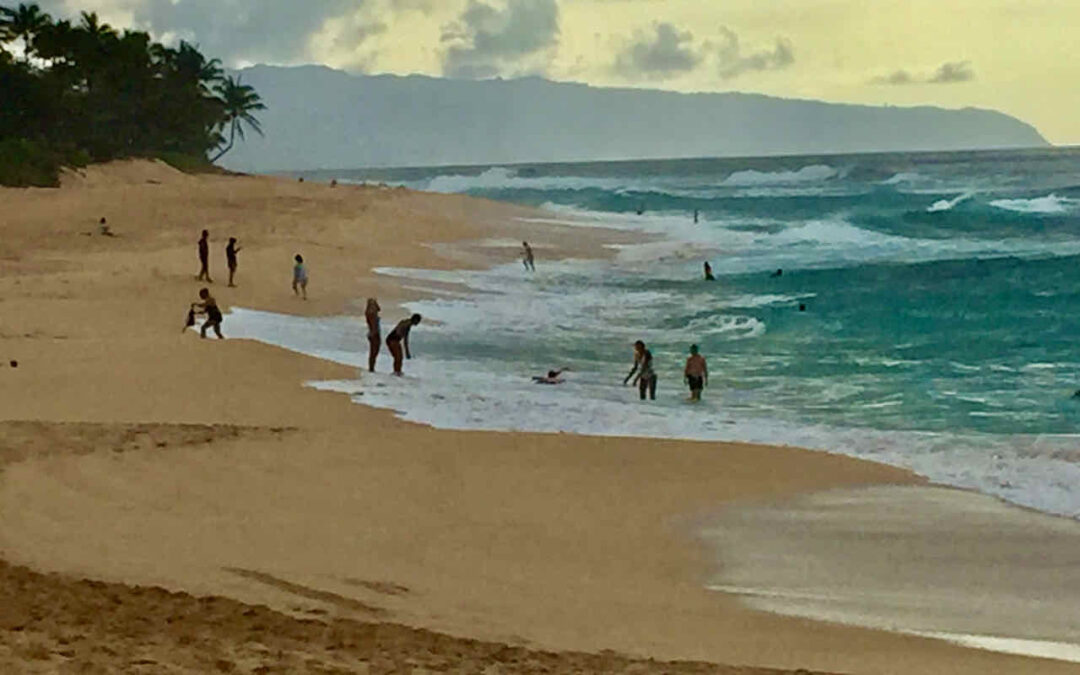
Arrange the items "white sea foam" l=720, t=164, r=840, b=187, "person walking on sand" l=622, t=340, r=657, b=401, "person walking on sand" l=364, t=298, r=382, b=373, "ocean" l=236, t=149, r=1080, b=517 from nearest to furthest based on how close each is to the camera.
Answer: "ocean" l=236, t=149, r=1080, b=517
"person walking on sand" l=622, t=340, r=657, b=401
"person walking on sand" l=364, t=298, r=382, b=373
"white sea foam" l=720, t=164, r=840, b=187

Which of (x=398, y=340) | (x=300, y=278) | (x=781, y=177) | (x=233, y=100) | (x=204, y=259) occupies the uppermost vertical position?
(x=233, y=100)

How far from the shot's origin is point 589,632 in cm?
773

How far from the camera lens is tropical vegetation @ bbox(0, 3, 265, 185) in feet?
196

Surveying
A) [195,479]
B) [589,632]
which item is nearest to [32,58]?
[195,479]

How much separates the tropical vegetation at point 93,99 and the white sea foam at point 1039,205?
4163 cm

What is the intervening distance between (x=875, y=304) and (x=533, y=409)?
18.0 meters

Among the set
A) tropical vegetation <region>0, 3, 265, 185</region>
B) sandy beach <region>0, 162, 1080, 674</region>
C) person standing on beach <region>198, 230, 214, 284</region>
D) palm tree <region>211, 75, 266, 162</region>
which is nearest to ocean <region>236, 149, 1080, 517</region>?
sandy beach <region>0, 162, 1080, 674</region>

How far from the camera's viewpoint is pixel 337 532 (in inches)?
385

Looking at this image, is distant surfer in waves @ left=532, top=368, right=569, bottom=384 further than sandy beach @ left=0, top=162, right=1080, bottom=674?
Yes

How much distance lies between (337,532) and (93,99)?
66279 millimetres

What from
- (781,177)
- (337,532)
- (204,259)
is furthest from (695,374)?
(781,177)

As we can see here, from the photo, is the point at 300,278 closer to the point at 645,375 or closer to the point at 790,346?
the point at 790,346

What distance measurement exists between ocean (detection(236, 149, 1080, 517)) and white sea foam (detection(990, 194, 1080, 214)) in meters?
12.3

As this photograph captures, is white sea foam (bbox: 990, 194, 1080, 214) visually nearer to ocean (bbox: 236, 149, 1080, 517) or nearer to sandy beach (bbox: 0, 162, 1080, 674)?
ocean (bbox: 236, 149, 1080, 517)
